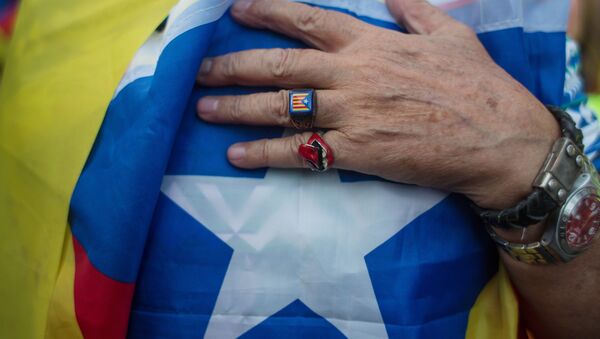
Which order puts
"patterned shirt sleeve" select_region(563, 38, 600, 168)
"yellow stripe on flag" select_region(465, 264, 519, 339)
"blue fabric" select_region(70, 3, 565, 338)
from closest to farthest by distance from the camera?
"blue fabric" select_region(70, 3, 565, 338), "yellow stripe on flag" select_region(465, 264, 519, 339), "patterned shirt sleeve" select_region(563, 38, 600, 168)

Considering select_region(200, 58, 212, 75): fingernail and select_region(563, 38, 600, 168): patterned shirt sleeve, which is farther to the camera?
select_region(563, 38, 600, 168): patterned shirt sleeve

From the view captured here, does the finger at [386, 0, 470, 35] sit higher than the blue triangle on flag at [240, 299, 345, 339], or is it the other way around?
the finger at [386, 0, 470, 35]

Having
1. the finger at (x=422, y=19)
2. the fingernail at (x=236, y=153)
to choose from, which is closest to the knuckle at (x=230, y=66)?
the fingernail at (x=236, y=153)

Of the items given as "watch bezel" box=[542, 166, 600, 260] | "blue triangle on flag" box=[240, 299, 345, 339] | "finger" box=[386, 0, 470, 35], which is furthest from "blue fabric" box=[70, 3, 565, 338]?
"finger" box=[386, 0, 470, 35]

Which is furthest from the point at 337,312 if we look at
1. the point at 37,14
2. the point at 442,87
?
the point at 37,14

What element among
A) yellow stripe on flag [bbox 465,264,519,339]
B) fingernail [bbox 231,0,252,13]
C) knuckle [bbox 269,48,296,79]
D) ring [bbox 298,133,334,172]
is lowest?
yellow stripe on flag [bbox 465,264,519,339]

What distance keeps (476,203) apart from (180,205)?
44cm

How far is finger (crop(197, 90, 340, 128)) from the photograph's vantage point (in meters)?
0.87

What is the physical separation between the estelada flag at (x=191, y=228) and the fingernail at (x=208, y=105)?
2 centimetres

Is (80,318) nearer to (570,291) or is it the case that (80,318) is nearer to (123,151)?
(123,151)

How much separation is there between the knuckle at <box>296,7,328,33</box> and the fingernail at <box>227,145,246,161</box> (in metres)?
0.21

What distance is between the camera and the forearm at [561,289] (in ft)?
3.02

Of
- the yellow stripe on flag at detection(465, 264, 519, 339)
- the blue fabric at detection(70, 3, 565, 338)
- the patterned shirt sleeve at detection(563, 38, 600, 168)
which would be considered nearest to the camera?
the blue fabric at detection(70, 3, 565, 338)

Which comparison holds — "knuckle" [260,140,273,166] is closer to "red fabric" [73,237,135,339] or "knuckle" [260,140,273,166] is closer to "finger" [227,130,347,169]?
"finger" [227,130,347,169]
